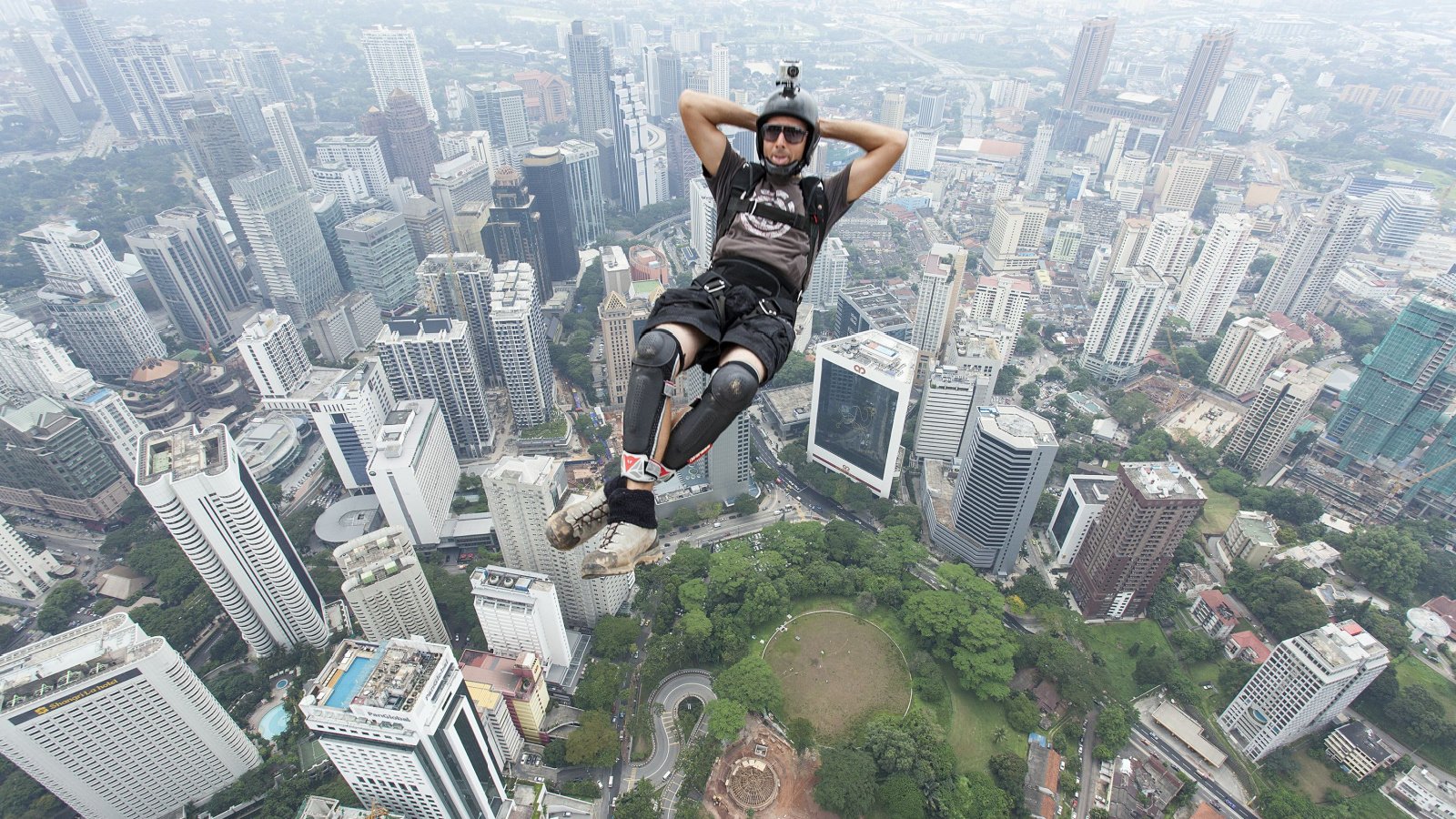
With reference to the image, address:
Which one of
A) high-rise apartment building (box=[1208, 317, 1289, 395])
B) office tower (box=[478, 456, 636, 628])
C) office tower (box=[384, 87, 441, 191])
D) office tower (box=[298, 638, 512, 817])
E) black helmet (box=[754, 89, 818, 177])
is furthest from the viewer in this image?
office tower (box=[384, 87, 441, 191])

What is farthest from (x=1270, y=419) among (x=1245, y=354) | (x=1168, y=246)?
(x=1168, y=246)

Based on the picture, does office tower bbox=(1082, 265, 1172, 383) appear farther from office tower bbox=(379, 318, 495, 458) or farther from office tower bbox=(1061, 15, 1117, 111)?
office tower bbox=(1061, 15, 1117, 111)

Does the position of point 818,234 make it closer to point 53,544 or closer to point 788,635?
point 788,635

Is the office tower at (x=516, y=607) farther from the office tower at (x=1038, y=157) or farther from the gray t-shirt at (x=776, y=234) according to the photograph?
the office tower at (x=1038, y=157)

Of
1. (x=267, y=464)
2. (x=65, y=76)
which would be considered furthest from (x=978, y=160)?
(x=65, y=76)

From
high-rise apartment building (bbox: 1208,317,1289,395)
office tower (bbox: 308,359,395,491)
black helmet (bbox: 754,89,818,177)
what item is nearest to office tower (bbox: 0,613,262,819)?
office tower (bbox: 308,359,395,491)

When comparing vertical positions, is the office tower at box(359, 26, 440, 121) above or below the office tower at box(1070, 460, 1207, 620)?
above
